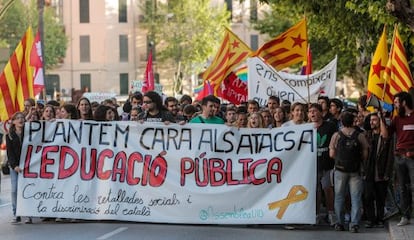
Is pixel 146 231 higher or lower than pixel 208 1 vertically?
lower

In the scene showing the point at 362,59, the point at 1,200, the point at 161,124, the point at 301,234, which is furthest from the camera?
the point at 362,59

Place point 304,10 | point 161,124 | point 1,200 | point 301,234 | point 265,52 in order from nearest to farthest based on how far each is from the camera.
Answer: point 301,234, point 161,124, point 1,200, point 265,52, point 304,10

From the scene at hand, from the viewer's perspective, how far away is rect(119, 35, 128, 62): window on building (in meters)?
68.6

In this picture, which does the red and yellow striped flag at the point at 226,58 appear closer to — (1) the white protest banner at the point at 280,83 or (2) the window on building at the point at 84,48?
(1) the white protest banner at the point at 280,83

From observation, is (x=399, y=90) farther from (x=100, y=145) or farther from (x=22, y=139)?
(x=22, y=139)

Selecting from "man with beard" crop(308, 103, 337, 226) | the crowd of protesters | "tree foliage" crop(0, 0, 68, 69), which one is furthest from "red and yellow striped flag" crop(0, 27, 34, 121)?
"tree foliage" crop(0, 0, 68, 69)

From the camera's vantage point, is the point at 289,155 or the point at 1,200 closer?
the point at 289,155

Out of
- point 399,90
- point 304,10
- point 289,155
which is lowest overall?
point 289,155

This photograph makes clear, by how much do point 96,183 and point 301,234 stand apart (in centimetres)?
279

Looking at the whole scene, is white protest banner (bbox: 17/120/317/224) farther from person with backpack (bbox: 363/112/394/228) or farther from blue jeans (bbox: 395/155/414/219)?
blue jeans (bbox: 395/155/414/219)

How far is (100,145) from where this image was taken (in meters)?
12.1

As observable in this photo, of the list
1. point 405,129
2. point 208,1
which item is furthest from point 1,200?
point 208,1

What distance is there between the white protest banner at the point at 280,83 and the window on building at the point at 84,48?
166 feet

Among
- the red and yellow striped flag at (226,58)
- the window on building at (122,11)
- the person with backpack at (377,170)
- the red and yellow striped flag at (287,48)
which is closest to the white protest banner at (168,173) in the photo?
the person with backpack at (377,170)
